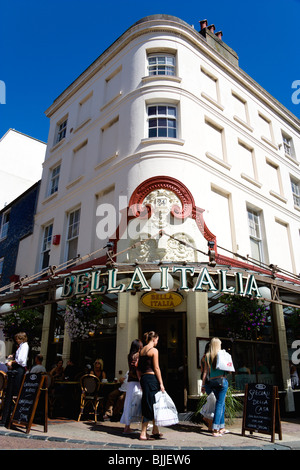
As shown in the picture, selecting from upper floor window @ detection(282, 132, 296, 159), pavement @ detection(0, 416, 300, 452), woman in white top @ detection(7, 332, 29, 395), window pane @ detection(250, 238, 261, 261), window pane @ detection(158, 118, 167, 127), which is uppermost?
upper floor window @ detection(282, 132, 296, 159)

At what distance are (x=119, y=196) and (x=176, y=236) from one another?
100 inches

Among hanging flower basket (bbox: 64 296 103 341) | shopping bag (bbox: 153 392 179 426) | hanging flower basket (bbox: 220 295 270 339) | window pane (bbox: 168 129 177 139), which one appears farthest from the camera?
window pane (bbox: 168 129 177 139)

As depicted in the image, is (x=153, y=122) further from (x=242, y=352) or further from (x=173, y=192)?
(x=242, y=352)

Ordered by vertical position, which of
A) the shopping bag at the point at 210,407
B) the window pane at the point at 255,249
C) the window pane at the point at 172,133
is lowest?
the shopping bag at the point at 210,407

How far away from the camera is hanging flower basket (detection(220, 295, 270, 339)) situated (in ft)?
31.5

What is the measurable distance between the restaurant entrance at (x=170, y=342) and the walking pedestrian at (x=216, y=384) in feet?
10.1

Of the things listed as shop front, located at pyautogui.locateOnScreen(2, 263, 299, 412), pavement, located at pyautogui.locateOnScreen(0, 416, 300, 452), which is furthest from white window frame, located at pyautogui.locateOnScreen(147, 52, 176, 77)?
pavement, located at pyautogui.locateOnScreen(0, 416, 300, 452)

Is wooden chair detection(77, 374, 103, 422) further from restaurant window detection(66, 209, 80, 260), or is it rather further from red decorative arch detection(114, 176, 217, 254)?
restaurant window detection(66, 209, 80, 260)

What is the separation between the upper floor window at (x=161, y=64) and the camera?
13.4m

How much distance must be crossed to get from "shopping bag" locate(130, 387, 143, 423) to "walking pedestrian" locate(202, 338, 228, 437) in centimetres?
131

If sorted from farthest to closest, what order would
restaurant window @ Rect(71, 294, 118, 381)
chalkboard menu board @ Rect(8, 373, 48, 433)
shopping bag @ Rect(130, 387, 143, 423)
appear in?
restaurant window @ Rect(71, 294, 118, 381)
shopping bag @ Rect(130, 387, 143, 423)
chalkboard menu board @ Rect(8, 373, 48, 433)

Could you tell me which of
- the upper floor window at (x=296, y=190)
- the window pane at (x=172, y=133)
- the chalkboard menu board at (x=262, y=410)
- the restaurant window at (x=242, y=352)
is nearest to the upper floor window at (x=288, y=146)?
the upper floor window at (x=296, y=190)

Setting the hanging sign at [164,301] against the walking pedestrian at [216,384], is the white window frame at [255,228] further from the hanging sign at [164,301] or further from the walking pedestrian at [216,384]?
the walking pedestrian at [216,384]
